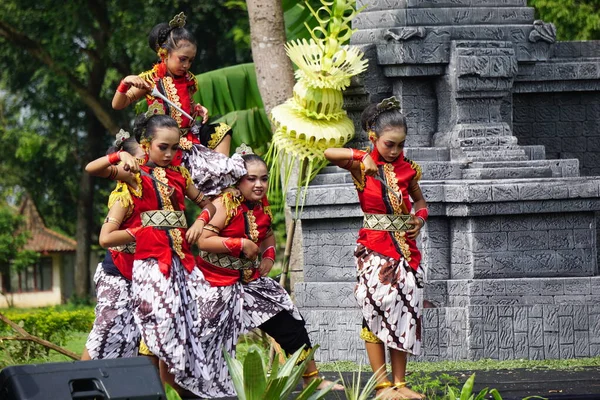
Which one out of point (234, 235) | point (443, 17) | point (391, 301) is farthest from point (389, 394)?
point (443, 17)

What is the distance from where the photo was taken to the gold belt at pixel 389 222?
25.8 feet

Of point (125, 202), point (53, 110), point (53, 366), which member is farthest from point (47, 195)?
point (53, 366)

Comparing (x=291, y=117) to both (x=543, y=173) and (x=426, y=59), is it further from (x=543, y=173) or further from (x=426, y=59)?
(x=543, y=173)

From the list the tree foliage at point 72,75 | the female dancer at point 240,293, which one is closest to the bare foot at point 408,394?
the female dancer at point 240,293

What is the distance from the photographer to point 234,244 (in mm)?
7895

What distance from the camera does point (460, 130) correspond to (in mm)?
10102

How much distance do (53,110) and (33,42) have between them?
3681 millimetres

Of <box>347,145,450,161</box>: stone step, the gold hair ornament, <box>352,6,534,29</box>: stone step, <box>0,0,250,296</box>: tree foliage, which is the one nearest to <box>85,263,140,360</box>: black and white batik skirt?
the gold hair ornament

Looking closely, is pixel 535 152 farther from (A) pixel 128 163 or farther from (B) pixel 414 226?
(A) pixel 128 163

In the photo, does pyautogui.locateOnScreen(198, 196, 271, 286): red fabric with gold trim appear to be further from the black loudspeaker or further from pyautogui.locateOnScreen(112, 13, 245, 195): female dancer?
the black loudspeaker

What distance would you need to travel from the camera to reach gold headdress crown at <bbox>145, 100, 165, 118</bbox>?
792cm

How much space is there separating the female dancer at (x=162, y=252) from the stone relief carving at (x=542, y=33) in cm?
392

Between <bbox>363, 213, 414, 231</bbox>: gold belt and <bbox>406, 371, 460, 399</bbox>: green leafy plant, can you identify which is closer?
<bbox>406, 371, 460, 399</bbox>: green leafy plant

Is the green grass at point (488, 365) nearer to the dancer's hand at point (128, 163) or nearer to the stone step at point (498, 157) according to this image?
the stone step at point (498, 157)
